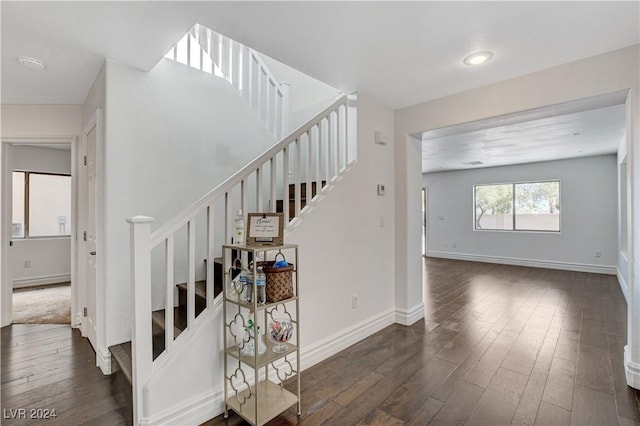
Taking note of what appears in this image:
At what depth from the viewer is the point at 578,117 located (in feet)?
12.3

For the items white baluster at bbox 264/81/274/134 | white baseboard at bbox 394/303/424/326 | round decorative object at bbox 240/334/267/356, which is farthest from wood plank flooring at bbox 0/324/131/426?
white baluster at bbox 264/81/274/134

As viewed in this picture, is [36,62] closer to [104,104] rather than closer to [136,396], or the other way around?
[104,104]

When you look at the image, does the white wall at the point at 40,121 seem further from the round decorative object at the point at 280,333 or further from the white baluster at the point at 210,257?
the round decorative object at the point at 280,333

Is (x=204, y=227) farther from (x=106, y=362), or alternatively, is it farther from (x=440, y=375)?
(x=440, y=375)

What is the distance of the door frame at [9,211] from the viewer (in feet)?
11.0

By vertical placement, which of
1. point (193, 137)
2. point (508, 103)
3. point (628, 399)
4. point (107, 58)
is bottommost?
point (628, 399)

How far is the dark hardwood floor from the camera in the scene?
1913 mm

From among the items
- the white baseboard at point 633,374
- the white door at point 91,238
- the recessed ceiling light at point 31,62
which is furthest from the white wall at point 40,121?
the white baseboard at point 633,374

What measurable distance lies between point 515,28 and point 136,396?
3.13 m

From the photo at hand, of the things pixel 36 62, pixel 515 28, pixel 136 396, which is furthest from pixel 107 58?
pixel 515 28

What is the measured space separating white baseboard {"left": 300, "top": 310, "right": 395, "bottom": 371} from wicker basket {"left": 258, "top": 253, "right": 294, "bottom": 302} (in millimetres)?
834

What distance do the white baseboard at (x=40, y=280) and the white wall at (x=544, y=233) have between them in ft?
27.3

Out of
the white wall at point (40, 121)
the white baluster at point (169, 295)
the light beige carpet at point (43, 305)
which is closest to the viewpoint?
the white baluster at point (169, 295)

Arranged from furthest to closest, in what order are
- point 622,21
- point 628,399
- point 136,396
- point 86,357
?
point 86,357 → point 628,399 → point 622,21 → point 136,396
